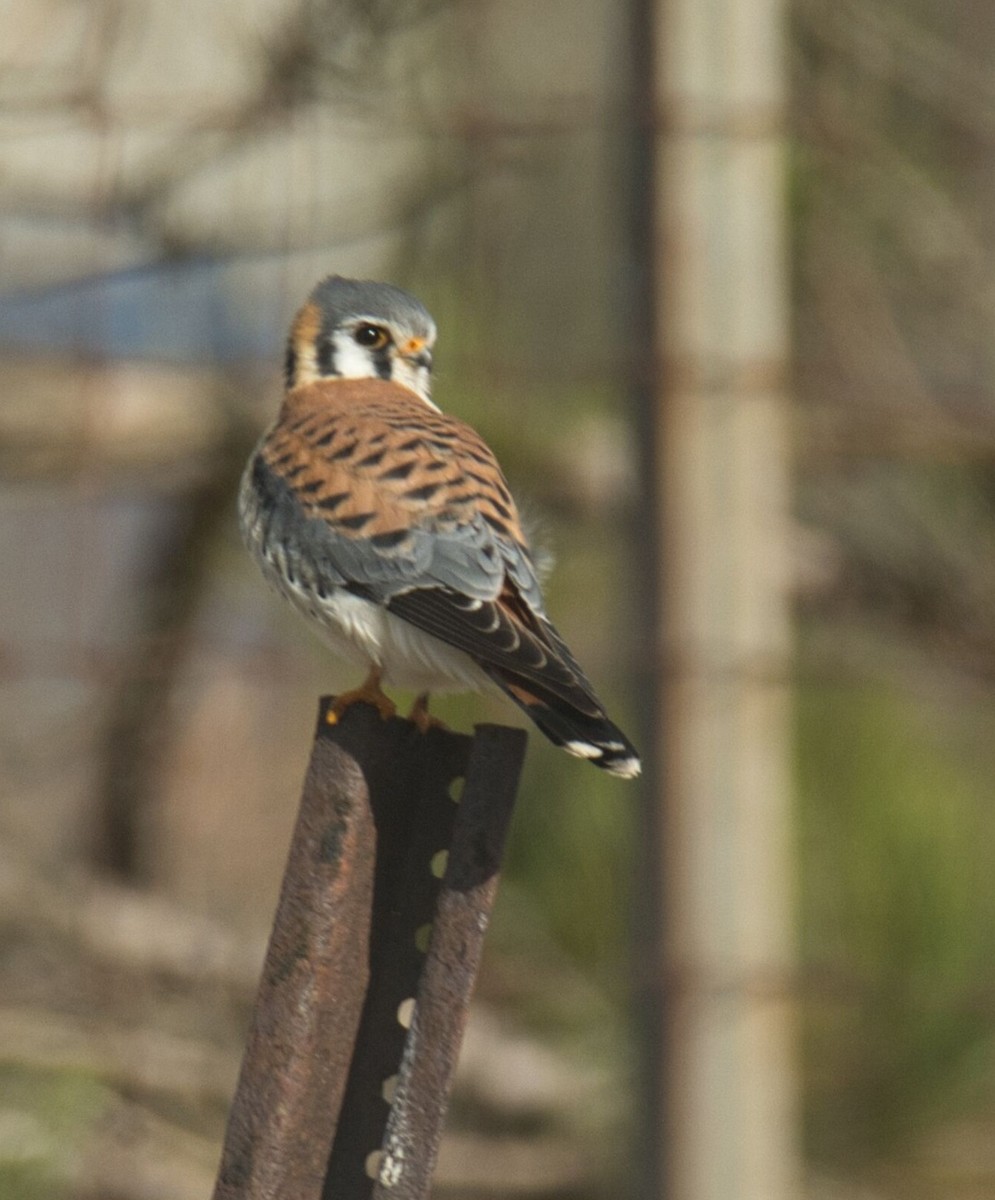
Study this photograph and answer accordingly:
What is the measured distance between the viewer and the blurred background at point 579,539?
3525 millimetres

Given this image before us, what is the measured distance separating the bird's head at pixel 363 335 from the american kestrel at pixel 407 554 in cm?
12

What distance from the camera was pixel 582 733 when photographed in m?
1.81

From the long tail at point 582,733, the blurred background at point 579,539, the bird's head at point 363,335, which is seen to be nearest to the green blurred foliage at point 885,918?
the blurred background at point 579,539

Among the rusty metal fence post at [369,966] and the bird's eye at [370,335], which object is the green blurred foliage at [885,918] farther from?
the rusty metal fence post at [369,966]

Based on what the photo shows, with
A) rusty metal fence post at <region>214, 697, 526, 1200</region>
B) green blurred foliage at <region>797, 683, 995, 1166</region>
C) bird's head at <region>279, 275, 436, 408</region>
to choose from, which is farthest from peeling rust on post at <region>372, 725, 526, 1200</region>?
green blurred foliage at <region>797, 683, 995, 1166</region>

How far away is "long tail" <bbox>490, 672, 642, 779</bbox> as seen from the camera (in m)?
1.75

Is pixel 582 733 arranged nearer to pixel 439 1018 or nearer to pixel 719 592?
pixel 439 1018

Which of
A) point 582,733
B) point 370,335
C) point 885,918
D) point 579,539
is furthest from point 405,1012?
point 579,539

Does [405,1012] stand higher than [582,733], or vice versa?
[582,733]

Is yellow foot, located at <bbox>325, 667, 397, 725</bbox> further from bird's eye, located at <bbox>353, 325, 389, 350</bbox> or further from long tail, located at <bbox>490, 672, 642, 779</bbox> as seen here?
bird's eye, located at <bbox>353, 325, 389, 350</bbox>

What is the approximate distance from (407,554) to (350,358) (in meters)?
0.66

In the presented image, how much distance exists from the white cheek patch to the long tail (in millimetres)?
951

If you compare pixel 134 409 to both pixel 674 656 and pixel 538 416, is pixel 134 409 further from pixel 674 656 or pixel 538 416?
pixel 674 656

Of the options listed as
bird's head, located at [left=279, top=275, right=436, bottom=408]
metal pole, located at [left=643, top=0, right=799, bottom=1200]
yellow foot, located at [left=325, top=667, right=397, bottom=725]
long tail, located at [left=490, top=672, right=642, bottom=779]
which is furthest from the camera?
metal pole, located at [left=643, top=0, right=799, bottom=1200]
